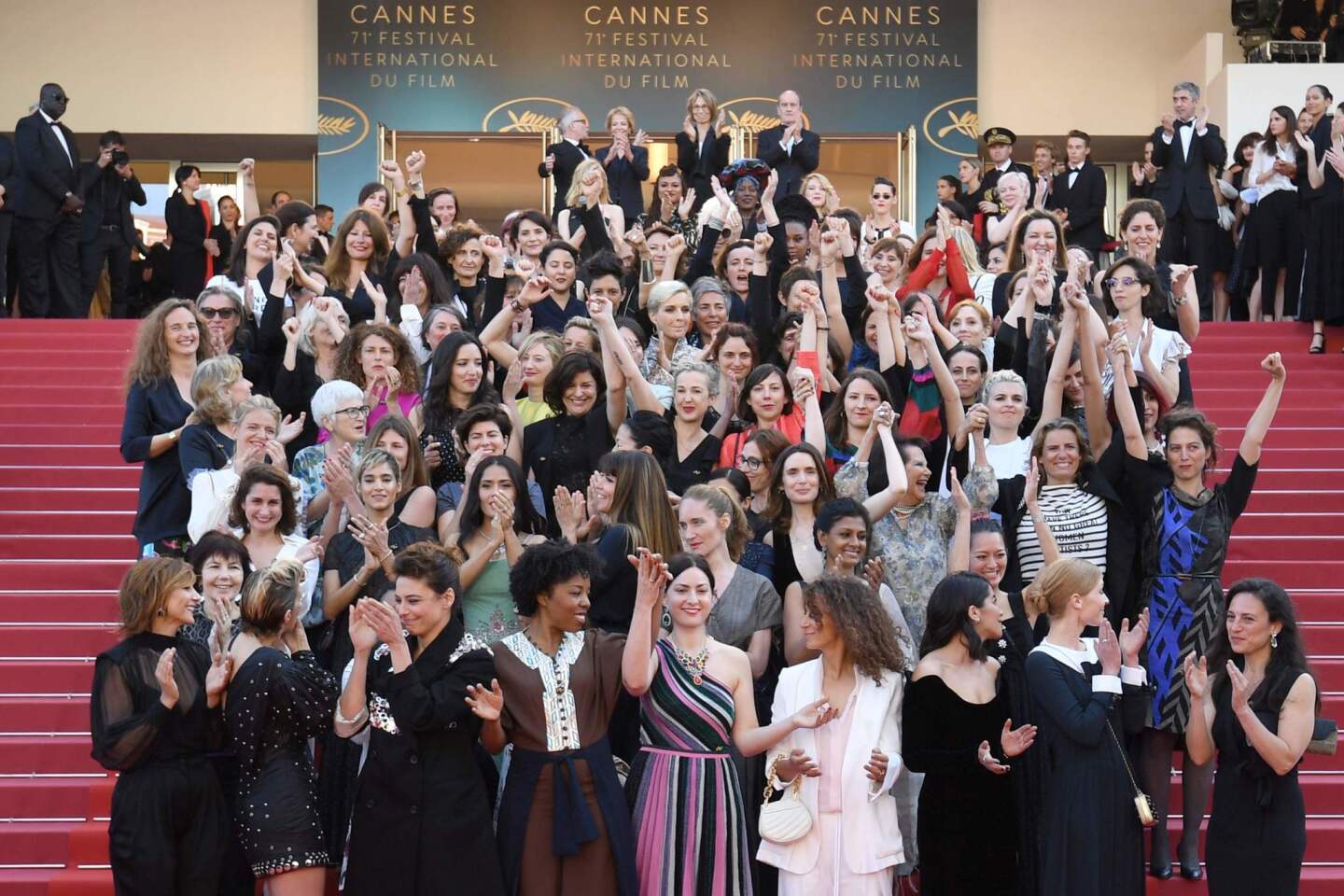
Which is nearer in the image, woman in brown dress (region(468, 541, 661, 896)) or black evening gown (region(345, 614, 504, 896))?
black evening gown (region(345, 614, 504, 896))

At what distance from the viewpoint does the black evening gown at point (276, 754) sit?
20.4 ft

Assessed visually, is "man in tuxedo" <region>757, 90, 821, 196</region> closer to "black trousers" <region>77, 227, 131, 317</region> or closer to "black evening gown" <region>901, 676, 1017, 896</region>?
"black trousers" <region>77, 227, 131, 317</region>

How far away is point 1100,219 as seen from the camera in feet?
51.5

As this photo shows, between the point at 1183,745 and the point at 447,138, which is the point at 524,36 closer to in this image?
the point at 447,138

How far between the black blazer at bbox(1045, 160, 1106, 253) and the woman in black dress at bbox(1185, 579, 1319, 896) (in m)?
9.27

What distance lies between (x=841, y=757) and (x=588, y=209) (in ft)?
22.1

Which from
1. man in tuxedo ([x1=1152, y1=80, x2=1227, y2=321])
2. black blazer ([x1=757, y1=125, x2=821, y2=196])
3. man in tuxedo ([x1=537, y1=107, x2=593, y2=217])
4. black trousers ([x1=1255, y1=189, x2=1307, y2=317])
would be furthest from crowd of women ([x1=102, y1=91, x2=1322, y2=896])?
man in tuxedo ([x1=1152, y1=80, x2=1227, y2=321])

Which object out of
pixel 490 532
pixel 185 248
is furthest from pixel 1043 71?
pixel 490 532

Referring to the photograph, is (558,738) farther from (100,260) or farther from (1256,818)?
(100,260)

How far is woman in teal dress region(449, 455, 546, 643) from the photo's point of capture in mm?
7230

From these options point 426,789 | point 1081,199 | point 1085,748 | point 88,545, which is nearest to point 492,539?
point 426,789

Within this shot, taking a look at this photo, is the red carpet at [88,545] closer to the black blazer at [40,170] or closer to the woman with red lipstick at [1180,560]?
the woman with red lipstick at [1180,560]

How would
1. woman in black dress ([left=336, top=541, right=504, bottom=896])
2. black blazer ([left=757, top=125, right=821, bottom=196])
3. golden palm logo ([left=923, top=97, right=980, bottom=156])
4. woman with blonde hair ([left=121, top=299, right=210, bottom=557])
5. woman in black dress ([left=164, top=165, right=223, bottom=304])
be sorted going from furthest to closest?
golden palm logo ([left=923, top=97, right=980, bottom=156]) < woman in black dress ([left=164, top=165, right=223, bottom=304]) < black blazer ([left=757, top=125, right=821, bottom=196]) < woman with blonde hair ([left=121, top=299, right=210, bottom=557]) < woman in black dress ([left=336, top=541, right=504, bottom=896])

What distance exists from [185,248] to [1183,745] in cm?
1142
